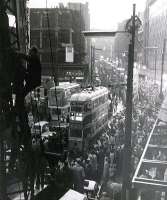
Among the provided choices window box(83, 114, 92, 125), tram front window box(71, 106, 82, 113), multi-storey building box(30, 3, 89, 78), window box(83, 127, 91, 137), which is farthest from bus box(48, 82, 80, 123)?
multi-storey building box(30, 3, 89, 78)

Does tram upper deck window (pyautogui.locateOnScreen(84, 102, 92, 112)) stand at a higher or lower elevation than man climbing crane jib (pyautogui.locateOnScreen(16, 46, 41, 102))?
lower

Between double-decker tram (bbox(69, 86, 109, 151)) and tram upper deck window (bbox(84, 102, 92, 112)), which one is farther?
tram upper deck window (bbox(84, 102, 92, 112))

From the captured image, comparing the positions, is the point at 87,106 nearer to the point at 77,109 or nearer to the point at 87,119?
the point at 77,109

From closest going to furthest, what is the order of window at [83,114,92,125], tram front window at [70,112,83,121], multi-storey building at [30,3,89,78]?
tram front window at [70,112,83,121] → window at [83,114,92,125] → multi-storey building at [30,3,89,78]

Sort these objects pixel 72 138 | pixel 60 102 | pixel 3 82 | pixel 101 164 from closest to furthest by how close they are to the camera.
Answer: pixel 3 82
pixel 101 164
pixel 72 138
pixel 60 102

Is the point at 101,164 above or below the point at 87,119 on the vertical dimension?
below

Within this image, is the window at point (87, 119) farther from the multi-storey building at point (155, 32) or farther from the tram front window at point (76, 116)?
the multi-storey building at point (155, 32)

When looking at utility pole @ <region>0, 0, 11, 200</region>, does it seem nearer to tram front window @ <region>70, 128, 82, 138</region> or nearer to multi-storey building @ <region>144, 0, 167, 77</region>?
tram front window @ <region>70, 128, 82, 138</region>

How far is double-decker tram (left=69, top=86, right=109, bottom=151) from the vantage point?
74.1ft

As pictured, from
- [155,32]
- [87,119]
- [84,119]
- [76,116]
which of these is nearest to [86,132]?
[84,119]

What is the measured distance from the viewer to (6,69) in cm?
680

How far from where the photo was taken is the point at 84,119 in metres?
23.2

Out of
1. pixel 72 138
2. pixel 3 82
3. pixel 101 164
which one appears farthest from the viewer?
pixel 72 138

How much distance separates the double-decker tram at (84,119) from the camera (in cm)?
2259
